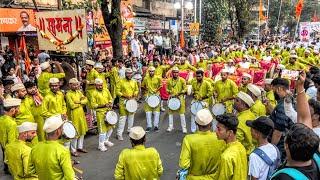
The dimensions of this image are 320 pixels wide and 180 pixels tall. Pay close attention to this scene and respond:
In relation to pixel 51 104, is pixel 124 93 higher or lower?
lower

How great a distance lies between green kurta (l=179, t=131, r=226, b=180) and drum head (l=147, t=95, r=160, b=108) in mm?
5999

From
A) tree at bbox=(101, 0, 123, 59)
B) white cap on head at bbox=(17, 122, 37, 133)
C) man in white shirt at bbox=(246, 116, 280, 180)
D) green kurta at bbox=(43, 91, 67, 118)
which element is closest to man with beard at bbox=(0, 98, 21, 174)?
white cap on head at bbox=(17, 122, 37, 133)

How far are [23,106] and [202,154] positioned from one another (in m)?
4.38

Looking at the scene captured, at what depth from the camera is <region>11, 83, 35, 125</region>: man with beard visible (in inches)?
296

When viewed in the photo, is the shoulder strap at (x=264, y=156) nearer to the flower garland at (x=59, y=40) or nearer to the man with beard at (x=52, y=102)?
the man with beard at (x=52, y=102)

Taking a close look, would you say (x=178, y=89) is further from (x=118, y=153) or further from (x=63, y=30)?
(x=63, y=30)

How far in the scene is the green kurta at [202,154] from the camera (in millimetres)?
5043

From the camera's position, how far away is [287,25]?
2218 inches

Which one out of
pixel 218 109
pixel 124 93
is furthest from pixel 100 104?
pixel 218 109

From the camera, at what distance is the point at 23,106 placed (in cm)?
779

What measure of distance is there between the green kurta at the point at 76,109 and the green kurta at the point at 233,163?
17.7ft

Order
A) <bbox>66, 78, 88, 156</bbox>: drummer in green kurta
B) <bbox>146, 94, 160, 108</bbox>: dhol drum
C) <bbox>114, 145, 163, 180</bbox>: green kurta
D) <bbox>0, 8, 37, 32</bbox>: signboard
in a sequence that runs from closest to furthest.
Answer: <bbox>114, 145, 163, 180</bbox>: green kurta → <bbox>66, 78, 88, 156</bbox>: drummer in green kurta → <bbox>146, 94, 160, 108</bbox>: dhol drum → <bbox>0, 8, 37, 32</bbox>: signboard

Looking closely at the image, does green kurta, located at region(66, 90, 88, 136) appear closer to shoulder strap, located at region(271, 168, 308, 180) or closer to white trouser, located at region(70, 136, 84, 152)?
white trouser, located at region(70, 136, 84, 152)

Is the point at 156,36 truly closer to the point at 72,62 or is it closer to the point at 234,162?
the point at 72,62
